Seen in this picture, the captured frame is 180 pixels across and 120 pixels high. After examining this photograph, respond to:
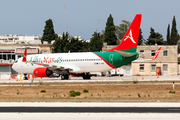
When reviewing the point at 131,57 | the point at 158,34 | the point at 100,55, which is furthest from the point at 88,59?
the point at 158,34

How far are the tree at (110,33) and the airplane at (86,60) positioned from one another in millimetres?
44058

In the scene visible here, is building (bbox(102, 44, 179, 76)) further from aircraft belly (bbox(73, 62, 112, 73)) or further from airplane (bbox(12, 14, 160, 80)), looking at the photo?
aircraft belly (bbox(73, 62, 112, 73))

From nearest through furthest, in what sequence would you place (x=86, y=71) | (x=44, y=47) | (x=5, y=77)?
(x=86, y=71), (x=5, y=77), (x=44, y=47)

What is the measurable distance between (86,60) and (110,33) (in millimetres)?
48247

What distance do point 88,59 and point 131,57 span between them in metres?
7.08

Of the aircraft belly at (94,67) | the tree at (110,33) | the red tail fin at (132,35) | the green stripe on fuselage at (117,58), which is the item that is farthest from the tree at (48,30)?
the red tail fin at (132,35)

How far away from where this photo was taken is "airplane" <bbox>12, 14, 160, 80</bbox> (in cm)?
4678

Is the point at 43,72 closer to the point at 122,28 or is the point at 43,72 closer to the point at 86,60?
the point at 86,60

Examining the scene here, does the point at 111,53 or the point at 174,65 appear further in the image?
the point at 174,65

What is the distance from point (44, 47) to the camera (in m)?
90.9

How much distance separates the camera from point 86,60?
48875 mm

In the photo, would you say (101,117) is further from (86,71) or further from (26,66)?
(26,66)

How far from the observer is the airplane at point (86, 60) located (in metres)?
46.8

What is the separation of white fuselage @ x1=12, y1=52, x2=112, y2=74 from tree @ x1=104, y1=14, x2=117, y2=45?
1805 inches
